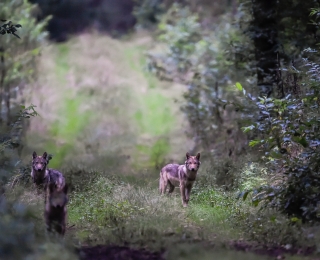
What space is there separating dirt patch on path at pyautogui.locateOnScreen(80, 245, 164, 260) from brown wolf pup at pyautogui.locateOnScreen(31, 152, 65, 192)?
3898 mm

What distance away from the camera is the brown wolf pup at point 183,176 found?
470 inches

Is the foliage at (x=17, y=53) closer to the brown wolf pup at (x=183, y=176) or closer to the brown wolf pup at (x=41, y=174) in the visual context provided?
the brown wolf pup at (x=41, y=174)

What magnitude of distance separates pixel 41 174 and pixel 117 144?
36.5 feet

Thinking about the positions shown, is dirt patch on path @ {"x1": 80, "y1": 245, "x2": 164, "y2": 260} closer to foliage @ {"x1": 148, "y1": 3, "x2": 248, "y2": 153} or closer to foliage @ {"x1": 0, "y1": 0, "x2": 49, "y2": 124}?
foliage @ {"x1": 148, "y1": 3, "x2": 248, "y2": 153}

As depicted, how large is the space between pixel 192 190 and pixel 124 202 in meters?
3.20

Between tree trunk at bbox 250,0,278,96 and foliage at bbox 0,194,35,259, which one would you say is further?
tree trunk at bbox 250,0,278,96

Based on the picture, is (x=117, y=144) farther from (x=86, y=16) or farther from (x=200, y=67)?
(x=86, y=16)

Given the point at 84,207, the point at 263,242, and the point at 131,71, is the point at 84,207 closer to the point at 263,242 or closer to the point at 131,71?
the point at 263,242

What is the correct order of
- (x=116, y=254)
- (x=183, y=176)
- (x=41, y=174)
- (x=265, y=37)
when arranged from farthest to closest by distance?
1. (x=265, y=37)
2. (x=183, y=176)
3. (x=41, y=174)
4. (x=116, y=254)

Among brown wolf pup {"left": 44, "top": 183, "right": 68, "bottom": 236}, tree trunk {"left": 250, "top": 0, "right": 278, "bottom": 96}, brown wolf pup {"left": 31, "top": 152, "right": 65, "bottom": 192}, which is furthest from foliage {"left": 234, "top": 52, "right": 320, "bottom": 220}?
tree trunk {"left": 250, "top": 0, "right": 278, "bottom": 96}

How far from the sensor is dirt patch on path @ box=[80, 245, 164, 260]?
7541mm

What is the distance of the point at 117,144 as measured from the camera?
22.9 metres

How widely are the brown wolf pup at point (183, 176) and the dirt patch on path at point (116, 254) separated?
147 inches

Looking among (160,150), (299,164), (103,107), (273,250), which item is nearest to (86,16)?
(103,107)
